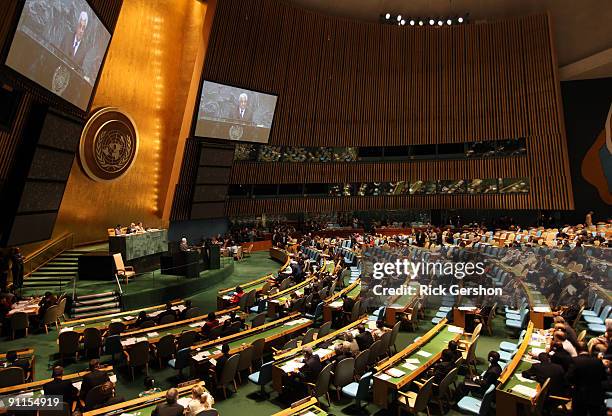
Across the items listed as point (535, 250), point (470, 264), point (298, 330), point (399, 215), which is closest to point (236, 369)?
point (298, 330)

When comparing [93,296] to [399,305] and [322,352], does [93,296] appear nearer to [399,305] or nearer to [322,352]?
[322,352]

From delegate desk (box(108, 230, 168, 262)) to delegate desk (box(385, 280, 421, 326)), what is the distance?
892 centimetres

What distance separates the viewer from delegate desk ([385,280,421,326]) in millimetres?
9914

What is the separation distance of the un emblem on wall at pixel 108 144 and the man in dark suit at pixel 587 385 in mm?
16288

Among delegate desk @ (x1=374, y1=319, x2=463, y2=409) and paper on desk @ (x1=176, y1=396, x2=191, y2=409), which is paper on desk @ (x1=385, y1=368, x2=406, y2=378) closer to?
delegate desk @ (x1=374, y1=319, x2=463, y2=409)

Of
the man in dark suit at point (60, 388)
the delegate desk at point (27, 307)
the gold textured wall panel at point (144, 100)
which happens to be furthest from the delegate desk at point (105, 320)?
the gold textured wall panel at point (144, 100)

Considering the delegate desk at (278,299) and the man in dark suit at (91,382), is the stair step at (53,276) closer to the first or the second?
the delegate desk at (278,299)

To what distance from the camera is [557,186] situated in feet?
72.7

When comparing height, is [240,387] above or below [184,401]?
below

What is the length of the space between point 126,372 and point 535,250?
1294 centimetres

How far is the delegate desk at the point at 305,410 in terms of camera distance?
4840 millimetres

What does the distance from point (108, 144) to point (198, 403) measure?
46.6 feet

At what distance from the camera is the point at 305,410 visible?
4.95 m

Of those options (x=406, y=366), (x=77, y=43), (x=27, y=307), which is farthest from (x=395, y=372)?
(x=77, y=43)
